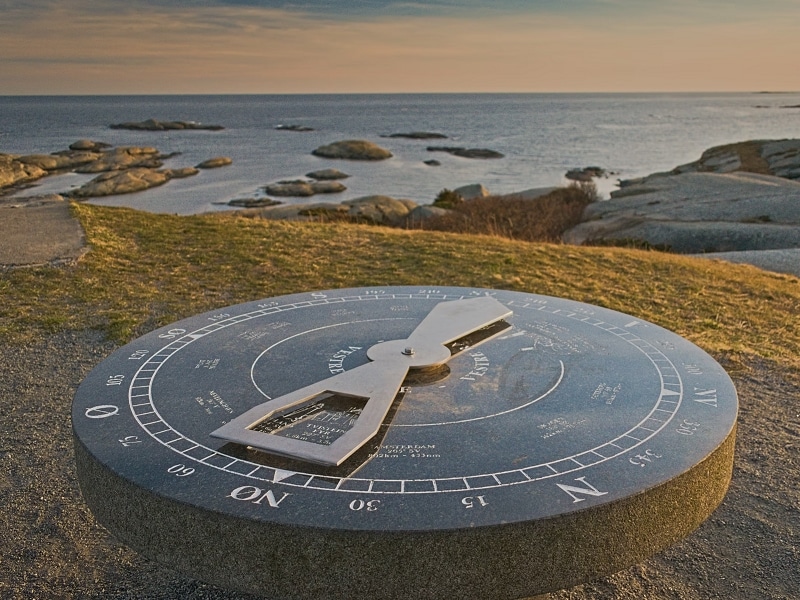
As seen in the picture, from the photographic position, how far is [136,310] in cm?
884

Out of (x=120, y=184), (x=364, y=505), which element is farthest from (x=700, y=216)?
(x=120, y=184)

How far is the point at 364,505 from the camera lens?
2482 mm

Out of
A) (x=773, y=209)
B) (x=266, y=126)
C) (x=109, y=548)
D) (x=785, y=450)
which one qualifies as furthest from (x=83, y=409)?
(x=266, y=126)

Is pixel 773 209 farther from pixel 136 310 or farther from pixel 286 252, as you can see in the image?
pixel 136 310

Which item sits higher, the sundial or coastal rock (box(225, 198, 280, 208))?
the sundial

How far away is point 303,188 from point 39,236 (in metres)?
23.7

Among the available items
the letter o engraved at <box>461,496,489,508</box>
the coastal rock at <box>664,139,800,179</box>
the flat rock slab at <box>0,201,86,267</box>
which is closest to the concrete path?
the flat rock slab at <box>0,201,86,267</box>

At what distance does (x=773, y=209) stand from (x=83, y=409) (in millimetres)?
18699

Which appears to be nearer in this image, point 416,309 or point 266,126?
point 416,309

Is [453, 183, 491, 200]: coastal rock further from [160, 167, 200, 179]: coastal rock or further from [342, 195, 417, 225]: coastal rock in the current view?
[160, 167, 200, 179]: coastal rock

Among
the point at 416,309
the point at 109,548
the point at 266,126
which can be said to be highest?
the point at 416,309

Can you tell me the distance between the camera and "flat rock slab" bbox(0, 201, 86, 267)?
10.6 meters

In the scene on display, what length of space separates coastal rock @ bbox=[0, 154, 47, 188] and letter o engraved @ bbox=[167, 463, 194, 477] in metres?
38.7

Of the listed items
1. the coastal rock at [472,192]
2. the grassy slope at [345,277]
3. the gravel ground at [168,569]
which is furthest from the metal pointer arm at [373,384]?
the coastal rock at [472,192]
